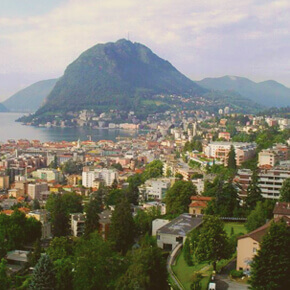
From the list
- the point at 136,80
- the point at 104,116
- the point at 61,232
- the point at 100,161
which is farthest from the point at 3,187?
the point at 136,80

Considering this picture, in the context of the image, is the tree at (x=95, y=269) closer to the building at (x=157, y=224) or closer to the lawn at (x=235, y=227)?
the lawn at (x=235, y=227)

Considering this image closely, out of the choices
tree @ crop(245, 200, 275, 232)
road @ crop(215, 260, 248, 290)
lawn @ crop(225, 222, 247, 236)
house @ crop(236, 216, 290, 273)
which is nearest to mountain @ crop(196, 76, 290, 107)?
lawn @ crop(225, 222, 247, 236)

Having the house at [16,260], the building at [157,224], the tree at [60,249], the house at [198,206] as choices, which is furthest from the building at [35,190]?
the tree at [60,249]

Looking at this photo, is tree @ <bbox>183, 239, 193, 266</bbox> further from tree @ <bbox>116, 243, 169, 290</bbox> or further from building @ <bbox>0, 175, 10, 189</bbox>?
building @ <bbox>0, 175, 10, 189</bbox>

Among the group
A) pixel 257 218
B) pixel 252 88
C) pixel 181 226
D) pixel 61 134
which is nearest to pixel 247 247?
pixel 257 218

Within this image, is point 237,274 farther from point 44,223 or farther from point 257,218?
point 44,223

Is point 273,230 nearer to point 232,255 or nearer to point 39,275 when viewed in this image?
point 232,255
